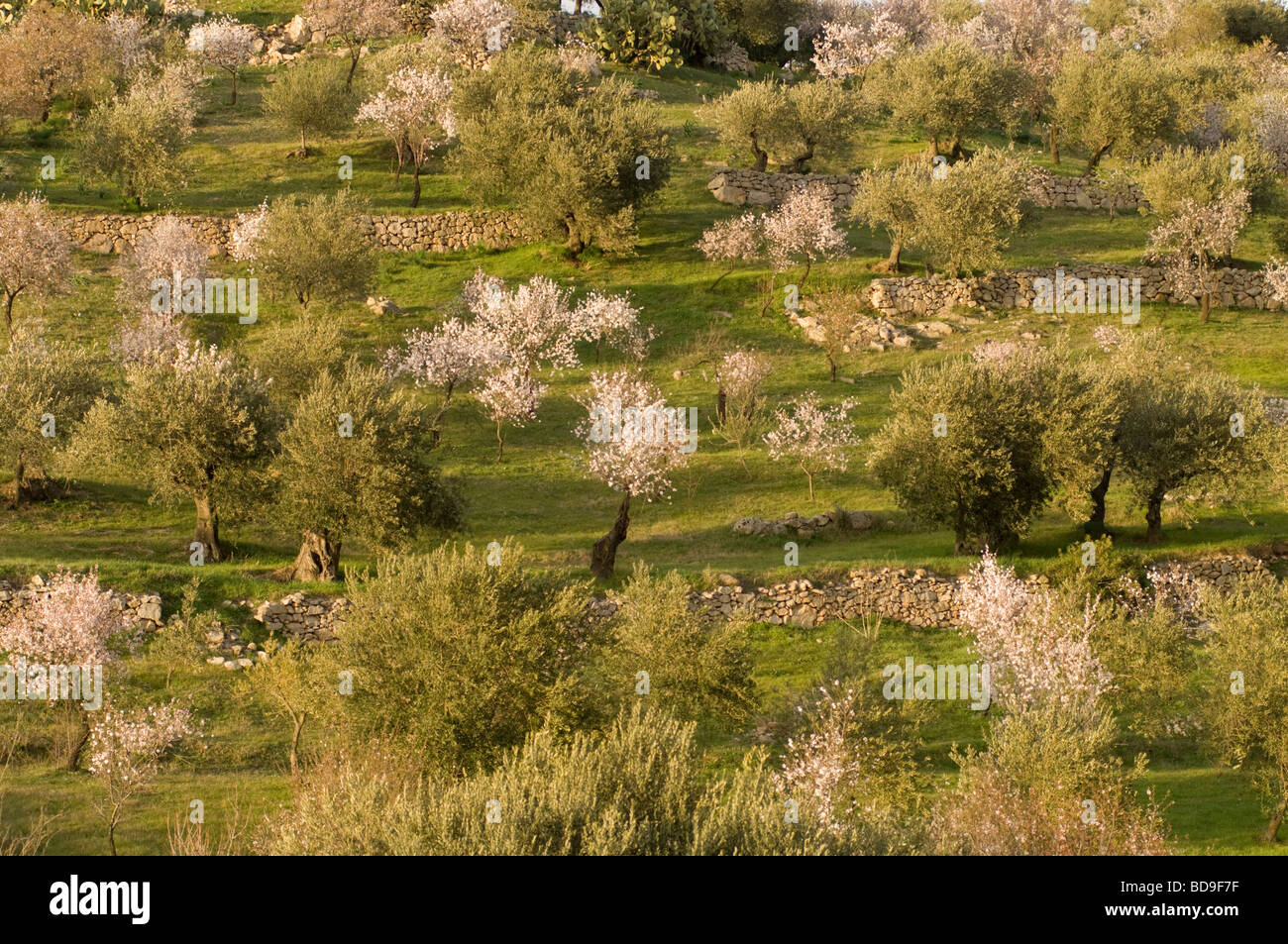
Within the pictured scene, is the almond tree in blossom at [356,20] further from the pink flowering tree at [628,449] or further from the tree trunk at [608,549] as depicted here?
the tree trunk at [608,549]

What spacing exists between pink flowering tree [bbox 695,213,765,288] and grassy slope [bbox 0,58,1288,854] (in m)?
0.98

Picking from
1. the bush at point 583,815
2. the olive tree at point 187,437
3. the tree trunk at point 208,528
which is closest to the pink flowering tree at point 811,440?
the olive tree at point 187,437

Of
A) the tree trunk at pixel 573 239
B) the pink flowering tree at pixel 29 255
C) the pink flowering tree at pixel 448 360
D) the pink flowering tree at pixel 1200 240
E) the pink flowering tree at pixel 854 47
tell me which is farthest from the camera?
the pink flowering tree at pixel 854 47

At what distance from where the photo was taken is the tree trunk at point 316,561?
121 ft

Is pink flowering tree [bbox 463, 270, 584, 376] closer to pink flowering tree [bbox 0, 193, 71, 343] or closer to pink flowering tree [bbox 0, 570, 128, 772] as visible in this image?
pink flowering tree [bbox 0, 193, 71, 343]

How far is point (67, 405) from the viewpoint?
4012 cm

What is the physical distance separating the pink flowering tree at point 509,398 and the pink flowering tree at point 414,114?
63.7 feet

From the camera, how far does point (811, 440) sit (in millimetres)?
44250

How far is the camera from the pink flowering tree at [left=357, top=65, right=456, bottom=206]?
63.1 meters

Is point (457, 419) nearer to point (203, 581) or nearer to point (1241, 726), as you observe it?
point (203, 581)

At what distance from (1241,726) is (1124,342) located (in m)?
22.0

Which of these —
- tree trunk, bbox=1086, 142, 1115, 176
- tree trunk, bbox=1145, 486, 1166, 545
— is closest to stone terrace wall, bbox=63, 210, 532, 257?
tree trunk, bbox=1145, 486, 1166, 545

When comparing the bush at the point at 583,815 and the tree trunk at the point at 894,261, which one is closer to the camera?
the bush at the point at 583,815

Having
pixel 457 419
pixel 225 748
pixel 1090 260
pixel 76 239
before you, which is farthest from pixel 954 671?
pixel 76 239
